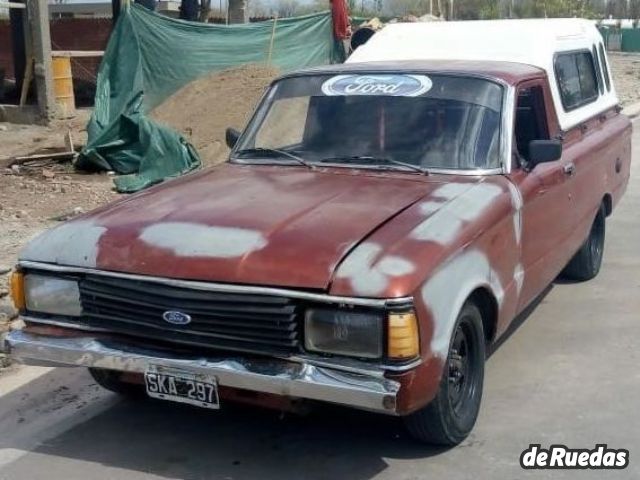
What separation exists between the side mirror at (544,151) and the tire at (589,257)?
6.18 ft

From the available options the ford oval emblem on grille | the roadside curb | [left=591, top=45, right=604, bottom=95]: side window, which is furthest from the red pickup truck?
the roadside curb

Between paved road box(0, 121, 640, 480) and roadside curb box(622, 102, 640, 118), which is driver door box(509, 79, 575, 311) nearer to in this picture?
paved road box(0, 121, 640, 480)

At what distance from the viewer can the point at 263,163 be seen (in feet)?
17.2

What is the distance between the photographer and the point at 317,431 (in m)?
4.48

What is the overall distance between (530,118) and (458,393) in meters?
2.01

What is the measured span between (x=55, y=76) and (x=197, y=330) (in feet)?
37.9

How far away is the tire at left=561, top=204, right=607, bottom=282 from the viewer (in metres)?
6.87

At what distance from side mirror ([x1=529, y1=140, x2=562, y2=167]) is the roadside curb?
14.8 m

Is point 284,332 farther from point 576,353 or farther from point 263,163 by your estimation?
point 576,353

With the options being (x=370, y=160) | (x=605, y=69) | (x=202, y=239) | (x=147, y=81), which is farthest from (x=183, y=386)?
(x=147, y=81)

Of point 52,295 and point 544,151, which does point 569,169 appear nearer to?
point 544,151

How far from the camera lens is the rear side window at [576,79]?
6.20 metres

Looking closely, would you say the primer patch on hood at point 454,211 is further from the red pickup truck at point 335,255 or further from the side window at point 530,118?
the side window at point 530,118

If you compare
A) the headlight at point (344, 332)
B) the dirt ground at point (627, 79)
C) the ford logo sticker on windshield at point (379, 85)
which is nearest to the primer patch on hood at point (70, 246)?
the headlight at point (344, 332)
